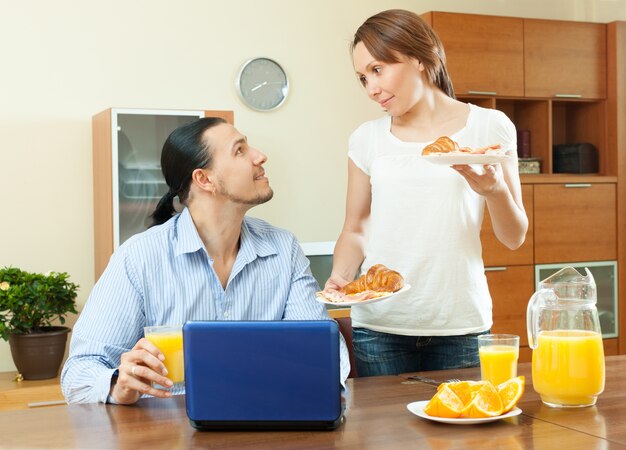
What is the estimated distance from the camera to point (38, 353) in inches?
141

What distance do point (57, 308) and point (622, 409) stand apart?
8.78 ft

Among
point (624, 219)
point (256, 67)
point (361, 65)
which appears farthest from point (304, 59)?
point (361, 65)

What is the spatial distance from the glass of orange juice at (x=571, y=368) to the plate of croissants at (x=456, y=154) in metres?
0.46

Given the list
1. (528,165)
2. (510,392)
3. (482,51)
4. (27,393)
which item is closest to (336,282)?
(510,392)

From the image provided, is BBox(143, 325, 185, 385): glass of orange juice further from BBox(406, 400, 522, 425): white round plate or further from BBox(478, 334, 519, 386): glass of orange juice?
BBox(478, 334, 519, 386): glass of orange juice

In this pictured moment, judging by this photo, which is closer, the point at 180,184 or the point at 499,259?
the point at 180,184

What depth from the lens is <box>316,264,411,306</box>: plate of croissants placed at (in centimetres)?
184

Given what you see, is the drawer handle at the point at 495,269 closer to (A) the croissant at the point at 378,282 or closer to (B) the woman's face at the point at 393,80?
(B) the woman's face at the point at 393,80

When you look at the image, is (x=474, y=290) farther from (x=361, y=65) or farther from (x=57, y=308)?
(x=57, y=308)

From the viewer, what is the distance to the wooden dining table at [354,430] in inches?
51.7

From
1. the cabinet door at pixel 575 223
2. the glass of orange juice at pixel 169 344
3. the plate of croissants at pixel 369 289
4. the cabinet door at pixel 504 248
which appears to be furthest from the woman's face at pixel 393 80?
the cabinet door at pixel 575 223

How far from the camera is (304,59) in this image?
15.0ft

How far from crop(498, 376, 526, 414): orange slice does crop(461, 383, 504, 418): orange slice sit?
0.06 feet

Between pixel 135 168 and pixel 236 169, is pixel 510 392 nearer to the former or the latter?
pixel 236 169
